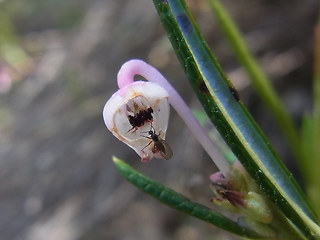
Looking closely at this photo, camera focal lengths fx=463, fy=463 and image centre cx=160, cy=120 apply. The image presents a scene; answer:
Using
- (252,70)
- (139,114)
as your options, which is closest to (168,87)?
(139,114)

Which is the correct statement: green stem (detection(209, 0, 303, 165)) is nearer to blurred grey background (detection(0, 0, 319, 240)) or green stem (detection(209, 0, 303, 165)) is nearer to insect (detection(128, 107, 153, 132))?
blurred grey background (detection(0, 0, 319, 240))

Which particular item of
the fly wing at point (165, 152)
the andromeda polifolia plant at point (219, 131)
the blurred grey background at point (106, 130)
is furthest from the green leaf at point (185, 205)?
the blurred grey background at point (106, 130)

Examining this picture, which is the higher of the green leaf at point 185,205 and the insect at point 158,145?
the insect at point 158,145

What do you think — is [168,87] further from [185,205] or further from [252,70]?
[252,70]

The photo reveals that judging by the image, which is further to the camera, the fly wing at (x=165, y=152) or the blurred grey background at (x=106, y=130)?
the blurred grey background at (x=106, y=130)

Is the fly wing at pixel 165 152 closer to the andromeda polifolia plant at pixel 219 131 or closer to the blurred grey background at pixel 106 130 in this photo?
the andromeda polifolia plant at pixel 219 131

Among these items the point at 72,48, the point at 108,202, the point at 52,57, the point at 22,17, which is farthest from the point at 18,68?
the point at 108,202
